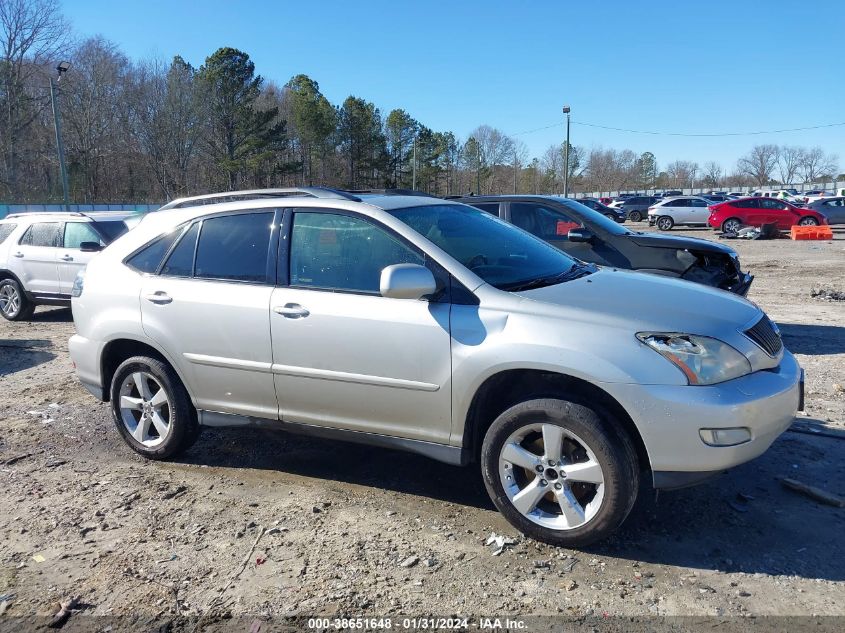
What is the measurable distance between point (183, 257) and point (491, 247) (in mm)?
2086

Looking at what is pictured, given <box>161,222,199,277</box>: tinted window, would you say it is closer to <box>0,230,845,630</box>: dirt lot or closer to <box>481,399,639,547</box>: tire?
<box>0,230,845,630</box>: dirt lot

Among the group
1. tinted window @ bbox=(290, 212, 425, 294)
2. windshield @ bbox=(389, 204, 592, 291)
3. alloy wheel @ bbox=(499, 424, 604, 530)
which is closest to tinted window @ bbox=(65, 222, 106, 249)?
tinted window @ bbox=(290, 212, 425, 294)

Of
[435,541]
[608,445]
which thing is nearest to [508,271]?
[608,445]

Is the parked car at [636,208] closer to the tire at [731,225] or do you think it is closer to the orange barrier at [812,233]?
the tire at [731,225]

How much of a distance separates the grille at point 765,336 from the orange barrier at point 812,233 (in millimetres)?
25298

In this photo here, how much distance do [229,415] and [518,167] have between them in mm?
98058

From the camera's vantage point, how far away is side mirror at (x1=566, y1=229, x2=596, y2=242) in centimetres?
796

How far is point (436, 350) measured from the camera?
3521 millimetres

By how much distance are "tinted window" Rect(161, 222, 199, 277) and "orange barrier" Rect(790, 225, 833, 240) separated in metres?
26.6

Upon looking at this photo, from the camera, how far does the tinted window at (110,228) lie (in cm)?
1062

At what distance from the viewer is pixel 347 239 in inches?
158

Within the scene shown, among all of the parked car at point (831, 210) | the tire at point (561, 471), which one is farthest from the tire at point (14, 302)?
the parked car at point (831, 210)

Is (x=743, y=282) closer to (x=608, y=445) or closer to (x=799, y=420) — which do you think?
(x=799, y=420)

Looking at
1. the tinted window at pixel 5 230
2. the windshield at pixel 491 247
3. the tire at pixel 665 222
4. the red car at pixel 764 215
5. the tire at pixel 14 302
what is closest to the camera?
the windshield at pixel 491 247
